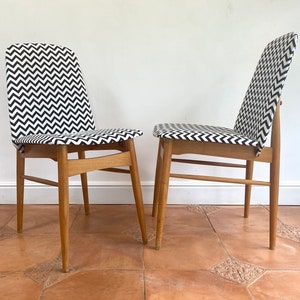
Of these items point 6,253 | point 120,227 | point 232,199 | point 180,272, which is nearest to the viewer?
point 180,272

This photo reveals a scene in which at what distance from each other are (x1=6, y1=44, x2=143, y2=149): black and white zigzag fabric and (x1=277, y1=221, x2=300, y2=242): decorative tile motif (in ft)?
2.87

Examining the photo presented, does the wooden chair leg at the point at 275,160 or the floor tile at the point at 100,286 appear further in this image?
the wooden chair leg at the point at 275,160

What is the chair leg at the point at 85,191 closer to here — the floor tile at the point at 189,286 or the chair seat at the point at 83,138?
the chair seat at the point at 83,138

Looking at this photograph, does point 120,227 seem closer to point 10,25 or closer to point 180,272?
point 180,272

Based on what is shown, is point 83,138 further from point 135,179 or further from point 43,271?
point 43,271

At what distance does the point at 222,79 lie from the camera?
1567 mm

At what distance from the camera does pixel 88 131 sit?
1.23m

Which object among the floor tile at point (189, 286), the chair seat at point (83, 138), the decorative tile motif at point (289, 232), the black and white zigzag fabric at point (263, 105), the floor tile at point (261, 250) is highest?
the black and white zigzag fabric at point (263, 105)

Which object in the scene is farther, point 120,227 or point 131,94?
point 131,94

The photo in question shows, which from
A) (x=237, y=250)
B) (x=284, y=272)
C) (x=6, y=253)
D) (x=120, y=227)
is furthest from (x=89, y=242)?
(x=284, y=272)

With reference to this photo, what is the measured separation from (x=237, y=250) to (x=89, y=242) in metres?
0.57

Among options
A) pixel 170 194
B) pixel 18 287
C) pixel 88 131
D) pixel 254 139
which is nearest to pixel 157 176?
pixel 170 194

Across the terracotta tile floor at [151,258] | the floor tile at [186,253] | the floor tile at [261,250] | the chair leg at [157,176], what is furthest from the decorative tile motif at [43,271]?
the floor tile at [261,250]

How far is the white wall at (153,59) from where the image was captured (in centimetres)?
151
